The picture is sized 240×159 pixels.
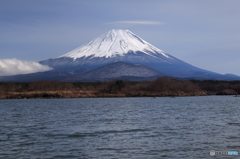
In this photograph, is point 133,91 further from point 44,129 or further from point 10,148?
point 10,148

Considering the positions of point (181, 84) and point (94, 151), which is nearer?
point (94, 151)

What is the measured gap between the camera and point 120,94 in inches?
3221

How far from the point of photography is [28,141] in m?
17.8

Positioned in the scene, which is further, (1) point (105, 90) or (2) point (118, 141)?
(1) point (105, 90)

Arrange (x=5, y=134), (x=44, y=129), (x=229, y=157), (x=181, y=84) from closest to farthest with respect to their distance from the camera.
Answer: (x=229, y=157) < (x=5, y=134) < (x=44, y=129) < (x=181, y=84)

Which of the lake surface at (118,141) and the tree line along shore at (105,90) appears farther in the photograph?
the tree line along shore at (105,90)

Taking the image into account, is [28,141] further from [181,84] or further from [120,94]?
[181,84]

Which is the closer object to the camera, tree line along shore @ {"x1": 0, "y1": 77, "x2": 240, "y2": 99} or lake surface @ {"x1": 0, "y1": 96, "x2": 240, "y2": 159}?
lake surface @ {"x1": 0, "y1": 96, "x2": 240, "y2": 159}

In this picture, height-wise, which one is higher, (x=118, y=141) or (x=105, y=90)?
(x=105, y=90)

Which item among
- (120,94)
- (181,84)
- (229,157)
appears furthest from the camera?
(181,84)

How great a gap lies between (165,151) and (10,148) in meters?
6.97

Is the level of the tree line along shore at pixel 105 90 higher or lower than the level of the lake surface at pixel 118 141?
higher

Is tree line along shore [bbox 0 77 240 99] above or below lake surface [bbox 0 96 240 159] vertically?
above

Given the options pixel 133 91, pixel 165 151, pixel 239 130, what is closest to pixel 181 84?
pixel 133 91
